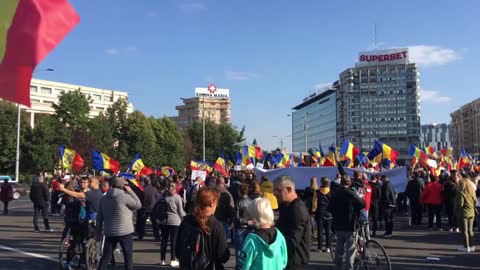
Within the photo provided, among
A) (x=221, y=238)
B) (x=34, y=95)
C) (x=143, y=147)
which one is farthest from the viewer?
(x=34, y=95)

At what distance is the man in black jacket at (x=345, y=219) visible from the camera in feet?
27.9

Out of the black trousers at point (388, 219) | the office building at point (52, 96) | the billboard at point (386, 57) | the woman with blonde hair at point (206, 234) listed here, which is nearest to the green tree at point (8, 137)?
the office building at point (52, 96)

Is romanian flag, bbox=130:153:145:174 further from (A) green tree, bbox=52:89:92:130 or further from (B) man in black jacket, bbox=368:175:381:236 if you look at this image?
(A) green tree, bbox=52:89:92:130

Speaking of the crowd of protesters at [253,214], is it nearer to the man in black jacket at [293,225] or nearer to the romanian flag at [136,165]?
the man in black jacket at [293,225]

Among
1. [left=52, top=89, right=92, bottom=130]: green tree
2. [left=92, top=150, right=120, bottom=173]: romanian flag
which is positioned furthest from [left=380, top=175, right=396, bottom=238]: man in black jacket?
[left=52, top=89, right=92, bottom=130]: green tree

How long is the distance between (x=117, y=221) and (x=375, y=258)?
13.7 ft

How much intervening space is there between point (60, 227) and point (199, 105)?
566ft

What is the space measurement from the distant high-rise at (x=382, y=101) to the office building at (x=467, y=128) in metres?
18.1

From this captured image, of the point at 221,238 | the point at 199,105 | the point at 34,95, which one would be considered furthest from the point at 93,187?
the point at 199,105

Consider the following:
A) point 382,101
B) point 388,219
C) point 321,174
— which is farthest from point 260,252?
point 382,101

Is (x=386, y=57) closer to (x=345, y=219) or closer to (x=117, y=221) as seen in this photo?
(x=345, y=219)

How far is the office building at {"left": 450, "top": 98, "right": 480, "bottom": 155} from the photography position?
543 ft

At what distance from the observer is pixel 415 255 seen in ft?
A: 38.7

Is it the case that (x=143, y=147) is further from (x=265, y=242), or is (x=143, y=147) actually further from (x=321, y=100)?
(x=321, y=100)
